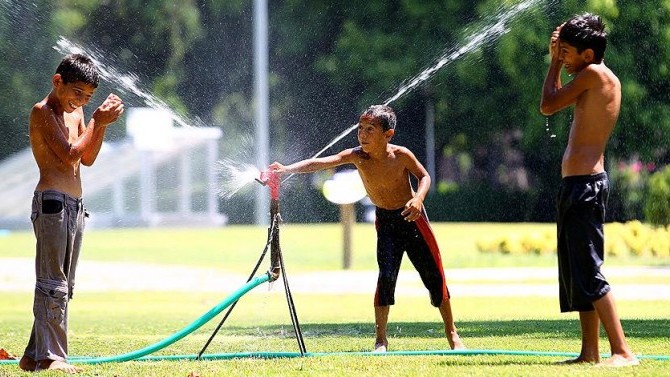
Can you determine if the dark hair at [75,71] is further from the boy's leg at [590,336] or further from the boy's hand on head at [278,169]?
the boy's leg at [590,336]

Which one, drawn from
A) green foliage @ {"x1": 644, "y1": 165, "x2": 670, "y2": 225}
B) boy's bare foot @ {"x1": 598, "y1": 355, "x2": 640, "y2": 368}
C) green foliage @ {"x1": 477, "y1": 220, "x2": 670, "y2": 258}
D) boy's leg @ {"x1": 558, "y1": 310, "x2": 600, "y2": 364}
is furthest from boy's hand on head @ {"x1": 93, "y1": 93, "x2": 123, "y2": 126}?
green foliage @ {"x1": 644, "y1": 165, "x2": 670, "y2": 225}

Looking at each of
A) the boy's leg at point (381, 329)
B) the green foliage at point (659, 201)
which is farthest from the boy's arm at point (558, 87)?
the green foliage at point (659, 201)

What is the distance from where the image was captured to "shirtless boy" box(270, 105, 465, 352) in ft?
24.2

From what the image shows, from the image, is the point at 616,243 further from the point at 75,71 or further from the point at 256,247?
the point at 75,71

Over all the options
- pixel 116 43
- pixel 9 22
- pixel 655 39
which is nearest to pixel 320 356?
pixel 655 39

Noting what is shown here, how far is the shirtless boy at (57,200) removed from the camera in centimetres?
641

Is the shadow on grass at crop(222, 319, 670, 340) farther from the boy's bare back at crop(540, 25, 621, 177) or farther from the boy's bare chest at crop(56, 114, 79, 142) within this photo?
the boy's bare chest at crop(56, 114, 79, 142)

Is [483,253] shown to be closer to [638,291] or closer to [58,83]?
[638,291]

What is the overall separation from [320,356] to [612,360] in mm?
1605

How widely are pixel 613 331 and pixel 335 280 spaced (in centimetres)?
934

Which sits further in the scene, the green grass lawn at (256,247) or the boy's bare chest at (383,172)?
the green grass lawn at (256,247)

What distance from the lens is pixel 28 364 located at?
6.45 meters

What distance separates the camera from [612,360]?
20.2 feet

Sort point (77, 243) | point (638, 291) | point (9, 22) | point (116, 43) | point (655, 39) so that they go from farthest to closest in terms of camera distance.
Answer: point (116, 43)
point (9, 22)
point (655, 39)
point (638, 291)
point (77, 243)
